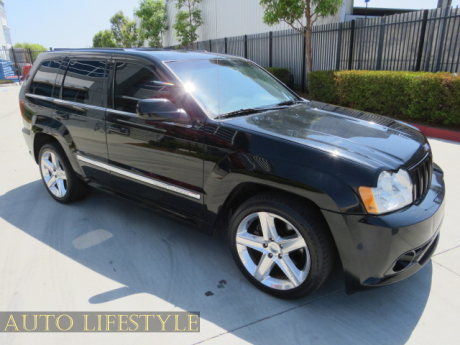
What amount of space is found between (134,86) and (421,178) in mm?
2461

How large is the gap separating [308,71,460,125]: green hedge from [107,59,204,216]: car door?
6068mm

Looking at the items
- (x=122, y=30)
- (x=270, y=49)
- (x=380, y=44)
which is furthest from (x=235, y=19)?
(x=122, y=30)

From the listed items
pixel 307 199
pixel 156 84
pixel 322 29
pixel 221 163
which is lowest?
pixel 307 199

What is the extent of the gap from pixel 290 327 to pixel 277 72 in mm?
11857

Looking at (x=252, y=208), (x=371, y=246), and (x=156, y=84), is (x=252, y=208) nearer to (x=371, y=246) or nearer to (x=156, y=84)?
(x=371, y=246)

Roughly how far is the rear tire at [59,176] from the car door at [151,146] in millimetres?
855

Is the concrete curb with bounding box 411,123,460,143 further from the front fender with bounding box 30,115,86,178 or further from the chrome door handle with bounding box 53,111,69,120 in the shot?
the chrome door handle with bounding box 53,111,69,120

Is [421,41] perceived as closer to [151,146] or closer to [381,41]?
[381,41]

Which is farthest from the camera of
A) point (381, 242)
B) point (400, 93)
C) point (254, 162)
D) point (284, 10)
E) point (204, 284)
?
point (284, 10)

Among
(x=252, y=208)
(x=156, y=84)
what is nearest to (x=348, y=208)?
(x=252, y=208)

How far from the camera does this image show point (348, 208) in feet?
6.90

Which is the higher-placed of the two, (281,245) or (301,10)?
(301,10)

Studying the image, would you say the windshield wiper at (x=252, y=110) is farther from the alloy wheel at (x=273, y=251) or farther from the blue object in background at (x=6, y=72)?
the blue object in background at (x=6, y=72)

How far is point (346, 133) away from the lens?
8.66 feet
